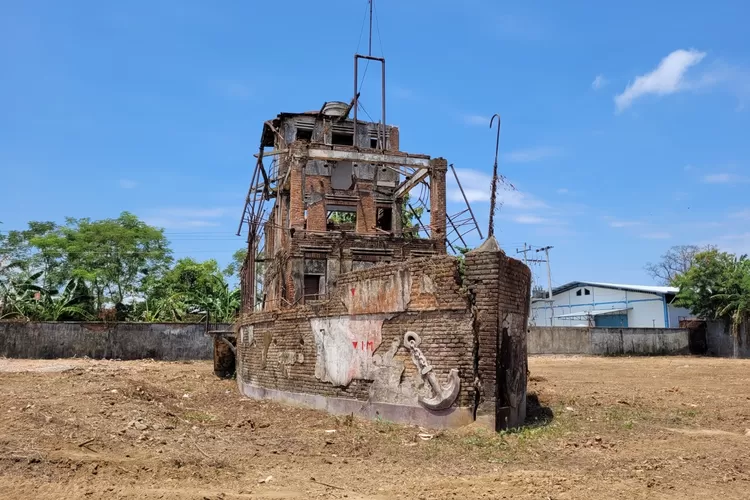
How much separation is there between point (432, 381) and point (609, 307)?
35.5m

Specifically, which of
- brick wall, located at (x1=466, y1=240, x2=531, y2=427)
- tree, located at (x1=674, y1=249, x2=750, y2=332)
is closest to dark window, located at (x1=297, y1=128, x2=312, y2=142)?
brick wall, located at (x1=466, y1=240, x2=531, y2=427)

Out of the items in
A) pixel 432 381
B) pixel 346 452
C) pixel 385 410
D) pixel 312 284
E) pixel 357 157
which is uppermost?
pixel 357 157

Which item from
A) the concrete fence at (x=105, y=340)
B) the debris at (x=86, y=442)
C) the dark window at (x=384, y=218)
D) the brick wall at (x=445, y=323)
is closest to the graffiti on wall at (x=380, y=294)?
the brick wall at (x=445, y=323)

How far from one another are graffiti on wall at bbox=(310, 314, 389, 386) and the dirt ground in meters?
0.81

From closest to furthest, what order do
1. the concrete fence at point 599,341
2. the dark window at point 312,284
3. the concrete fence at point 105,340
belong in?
the dark window at point 312,284
the concrete fence at point 105,340
the concrete fence at point 599,341

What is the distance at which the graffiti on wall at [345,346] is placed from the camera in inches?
433

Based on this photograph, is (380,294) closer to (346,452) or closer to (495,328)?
(495,328)

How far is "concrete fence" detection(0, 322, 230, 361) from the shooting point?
1143 inches

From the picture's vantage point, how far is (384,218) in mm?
28625

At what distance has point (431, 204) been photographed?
23406 millimetres

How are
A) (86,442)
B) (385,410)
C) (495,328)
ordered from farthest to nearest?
(385,410), (495,328), (86,442)

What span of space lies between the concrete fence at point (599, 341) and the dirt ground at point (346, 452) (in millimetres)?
17161

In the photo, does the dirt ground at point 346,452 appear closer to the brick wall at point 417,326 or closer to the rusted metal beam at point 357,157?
the brick wall at point 417,326

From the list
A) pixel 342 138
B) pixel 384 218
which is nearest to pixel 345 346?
pixel 384 218
